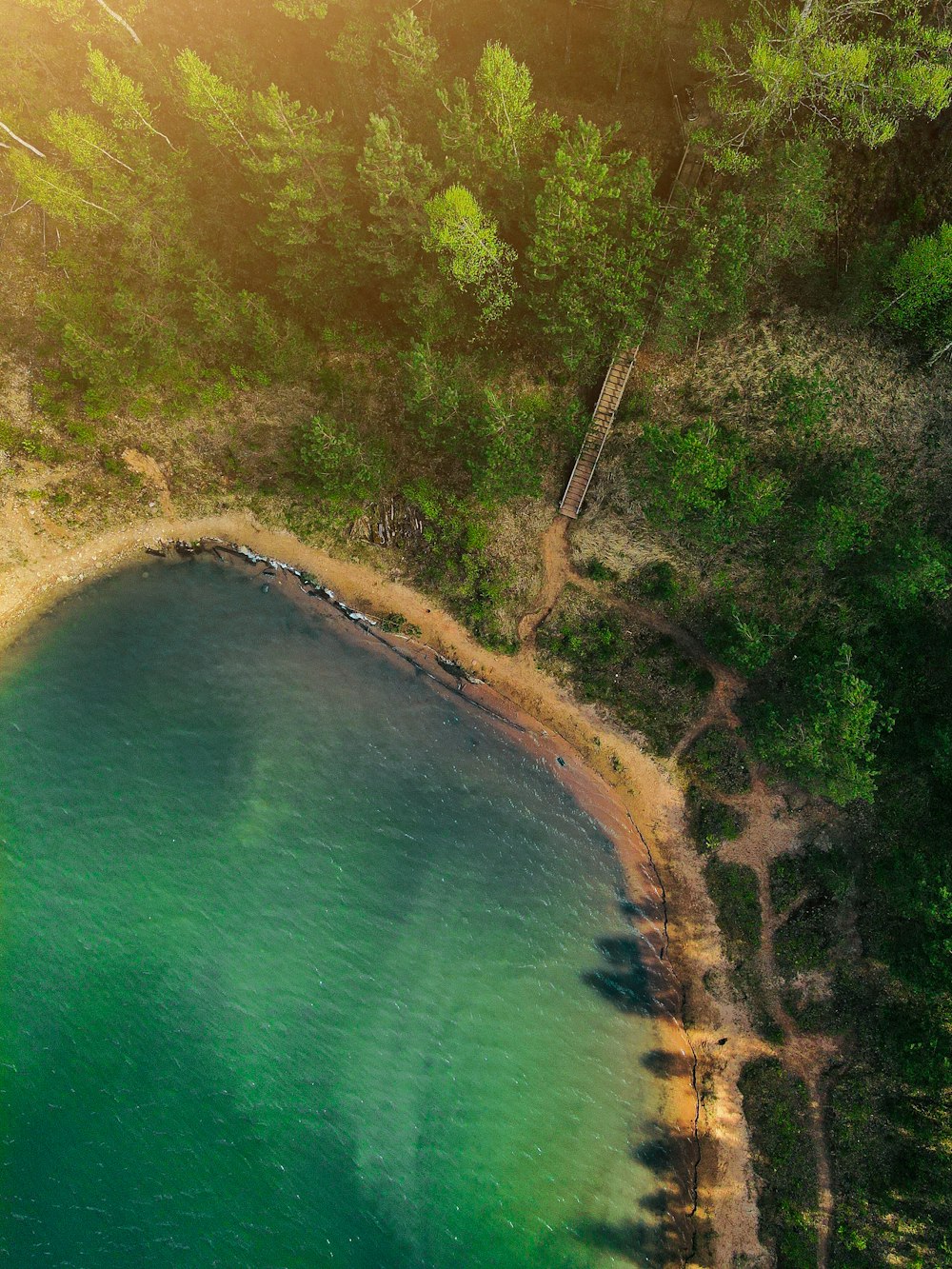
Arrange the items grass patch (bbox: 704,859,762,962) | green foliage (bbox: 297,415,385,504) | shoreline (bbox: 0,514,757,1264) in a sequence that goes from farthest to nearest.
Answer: shoreline (bbox: 0,514,757,1264) → grass patch (bbox: 704,859,762,962) → green foliage (bbox: 297,415,385,504)

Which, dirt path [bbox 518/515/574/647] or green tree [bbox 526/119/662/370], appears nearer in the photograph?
green tree [bbox 526/119/662/370]

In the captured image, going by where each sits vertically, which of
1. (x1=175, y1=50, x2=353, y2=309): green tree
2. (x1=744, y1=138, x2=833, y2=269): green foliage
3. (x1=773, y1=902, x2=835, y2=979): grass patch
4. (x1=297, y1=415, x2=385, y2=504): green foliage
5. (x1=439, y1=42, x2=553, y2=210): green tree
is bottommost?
(x1=773, y1=902, x2=835, y2=979): grass patch

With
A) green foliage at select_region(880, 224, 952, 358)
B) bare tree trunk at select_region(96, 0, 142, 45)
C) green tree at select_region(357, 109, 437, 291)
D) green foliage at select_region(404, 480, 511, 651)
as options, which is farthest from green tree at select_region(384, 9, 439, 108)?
green foliage at select_region(880, 224, 952, 358)

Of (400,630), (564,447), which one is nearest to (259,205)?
(564,447)

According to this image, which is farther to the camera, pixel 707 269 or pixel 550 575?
pixel 550 575

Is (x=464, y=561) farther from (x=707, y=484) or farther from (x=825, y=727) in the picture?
(x=825, y=727)

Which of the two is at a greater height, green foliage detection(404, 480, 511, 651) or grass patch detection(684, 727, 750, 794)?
green foliage detection(404, 480, 511, 651)

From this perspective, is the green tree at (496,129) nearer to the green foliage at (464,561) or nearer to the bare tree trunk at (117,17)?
the green foliage at (464,561)

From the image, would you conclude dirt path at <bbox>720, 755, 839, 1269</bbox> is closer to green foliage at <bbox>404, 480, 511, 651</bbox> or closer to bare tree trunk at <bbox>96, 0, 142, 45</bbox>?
green foliage at <bbox>404, 480, 511, 651</bbox>

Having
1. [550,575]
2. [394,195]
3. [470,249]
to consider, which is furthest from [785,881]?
[394,195]
